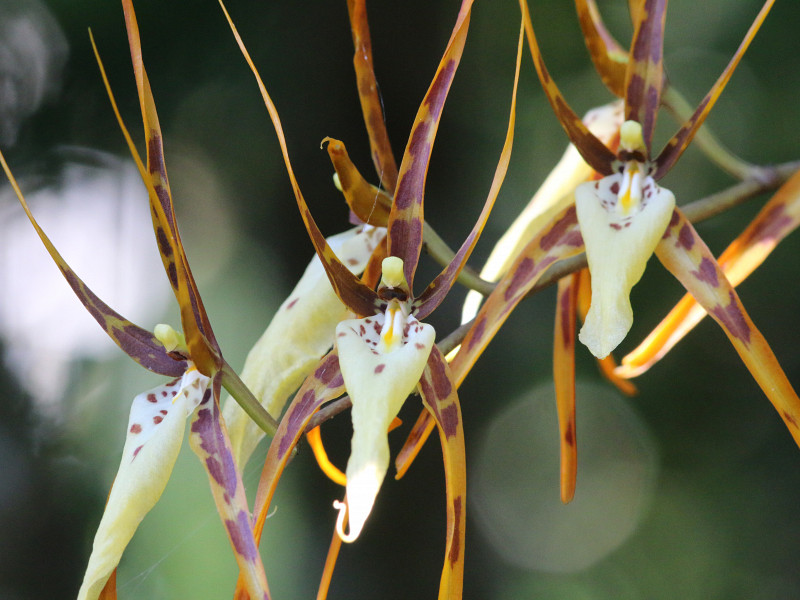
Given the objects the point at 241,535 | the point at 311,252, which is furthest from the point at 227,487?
the point at 311,252

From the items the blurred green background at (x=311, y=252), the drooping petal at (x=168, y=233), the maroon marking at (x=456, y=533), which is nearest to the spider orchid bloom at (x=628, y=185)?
the maroon marking at (x=456, y=533)

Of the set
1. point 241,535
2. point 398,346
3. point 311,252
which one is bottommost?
point 241,535

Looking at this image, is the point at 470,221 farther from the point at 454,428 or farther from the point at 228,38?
the point at 454,428

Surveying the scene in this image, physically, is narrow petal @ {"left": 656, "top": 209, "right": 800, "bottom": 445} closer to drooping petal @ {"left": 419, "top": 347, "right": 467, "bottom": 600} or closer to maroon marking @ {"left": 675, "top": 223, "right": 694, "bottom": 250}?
maroon marking @ {"left": 675, "top": 223, "right": 694, "bottom": 250}

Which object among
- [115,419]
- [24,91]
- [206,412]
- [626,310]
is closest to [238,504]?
[206,412]

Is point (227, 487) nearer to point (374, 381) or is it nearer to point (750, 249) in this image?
point (374, 381)

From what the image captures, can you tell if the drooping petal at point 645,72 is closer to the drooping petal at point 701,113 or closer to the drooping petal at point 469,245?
the drooping petal at point 701,113
